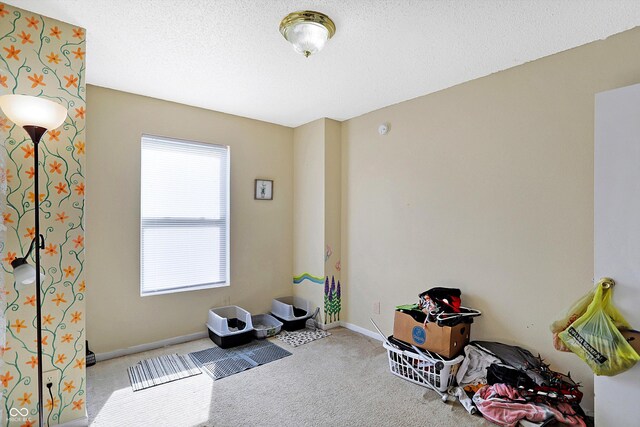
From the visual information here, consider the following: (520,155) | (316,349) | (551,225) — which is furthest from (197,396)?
(520,155)

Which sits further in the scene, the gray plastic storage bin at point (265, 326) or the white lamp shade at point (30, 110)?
the gray plastic storage bin at point (265, 326)

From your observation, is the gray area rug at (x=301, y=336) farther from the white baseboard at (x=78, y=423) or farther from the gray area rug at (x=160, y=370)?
the white baseboard at (x=78, y=423)

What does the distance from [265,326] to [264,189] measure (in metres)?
1.54

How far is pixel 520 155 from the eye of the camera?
8.02 ft

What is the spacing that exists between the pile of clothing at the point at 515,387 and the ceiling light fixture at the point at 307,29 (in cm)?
240

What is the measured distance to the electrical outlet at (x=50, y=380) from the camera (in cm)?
190

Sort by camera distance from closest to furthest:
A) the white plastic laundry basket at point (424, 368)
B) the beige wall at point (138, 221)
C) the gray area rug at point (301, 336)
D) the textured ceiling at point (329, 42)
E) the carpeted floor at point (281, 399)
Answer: the textured ceiling at point (329, 42), the carpeted floor at point (281, 399), the white plastic laundry basket at point (424, 368), the beige wall at point (138, 221), the gray area rug at point (301, 336)

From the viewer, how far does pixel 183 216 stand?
11.1 ft

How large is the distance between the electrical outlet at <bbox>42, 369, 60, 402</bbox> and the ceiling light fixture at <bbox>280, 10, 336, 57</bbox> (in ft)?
7.77

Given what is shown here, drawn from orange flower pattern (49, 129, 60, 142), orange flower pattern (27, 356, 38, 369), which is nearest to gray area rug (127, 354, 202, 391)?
orange flower pattern (27, 356, 38, 369)

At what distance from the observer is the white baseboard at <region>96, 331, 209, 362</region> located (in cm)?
293

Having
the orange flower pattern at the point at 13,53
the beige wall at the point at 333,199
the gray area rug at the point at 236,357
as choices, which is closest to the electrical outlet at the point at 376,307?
the beige wall at the point at 333,199

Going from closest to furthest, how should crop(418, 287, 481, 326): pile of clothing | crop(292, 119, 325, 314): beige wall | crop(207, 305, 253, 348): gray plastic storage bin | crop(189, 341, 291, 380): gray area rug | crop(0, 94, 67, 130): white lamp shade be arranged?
crop(0, 94, 67, 130): white lamp shade < crop(418, 287, 481, 326): pile of clothing < crop(189, 341, 291, 380): gray area rug < crop(207, 305, 253, 348): gray plastic storage bin < crop(292, 119, 325, 314): beige wall

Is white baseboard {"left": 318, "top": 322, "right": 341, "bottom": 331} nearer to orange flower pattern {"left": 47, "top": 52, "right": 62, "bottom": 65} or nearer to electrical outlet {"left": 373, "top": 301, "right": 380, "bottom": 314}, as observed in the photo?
electrical outlet {"left": 373, "top": 301, "right": 380, "bottom": 314}
